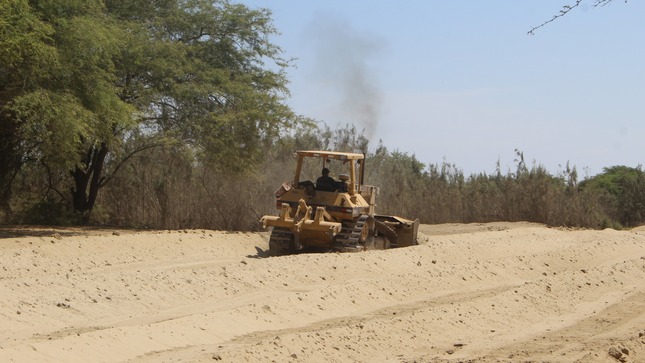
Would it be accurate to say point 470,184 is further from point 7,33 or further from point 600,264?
point 7,33

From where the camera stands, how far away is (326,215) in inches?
850

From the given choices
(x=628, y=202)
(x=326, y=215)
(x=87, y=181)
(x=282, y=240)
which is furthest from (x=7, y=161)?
(x=628, y=202)

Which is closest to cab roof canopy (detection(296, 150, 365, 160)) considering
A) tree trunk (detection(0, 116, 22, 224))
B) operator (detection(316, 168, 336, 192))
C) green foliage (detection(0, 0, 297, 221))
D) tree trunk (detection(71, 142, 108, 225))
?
operator (detection(316, 168, 336, 192))

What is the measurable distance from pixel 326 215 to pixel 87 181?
11662 mm

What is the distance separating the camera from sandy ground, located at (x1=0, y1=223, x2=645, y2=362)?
10.8m

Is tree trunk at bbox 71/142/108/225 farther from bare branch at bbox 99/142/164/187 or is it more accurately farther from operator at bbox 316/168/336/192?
operator at bbox 316/168/336/192

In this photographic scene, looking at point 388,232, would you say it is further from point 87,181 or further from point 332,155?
point 87,181

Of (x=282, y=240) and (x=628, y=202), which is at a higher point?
(x=628, y=202)

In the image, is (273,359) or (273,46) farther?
(273,46)

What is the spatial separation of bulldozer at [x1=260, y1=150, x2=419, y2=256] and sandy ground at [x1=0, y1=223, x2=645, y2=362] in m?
1.11

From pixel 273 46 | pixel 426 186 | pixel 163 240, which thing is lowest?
pixel 163 240

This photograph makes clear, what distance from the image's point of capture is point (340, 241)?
2138 centimetres

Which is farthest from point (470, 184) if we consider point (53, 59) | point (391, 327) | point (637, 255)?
point (391, 327)

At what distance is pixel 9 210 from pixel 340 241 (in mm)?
13255
